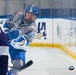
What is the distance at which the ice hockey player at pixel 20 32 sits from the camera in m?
Result: 4.09

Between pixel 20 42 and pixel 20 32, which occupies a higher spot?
pixel 20 32

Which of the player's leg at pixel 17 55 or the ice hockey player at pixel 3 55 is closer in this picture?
the ice hockey player at pixel 3 55

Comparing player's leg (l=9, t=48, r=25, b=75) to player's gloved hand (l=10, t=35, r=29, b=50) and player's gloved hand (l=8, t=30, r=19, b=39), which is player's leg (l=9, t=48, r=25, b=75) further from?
player's gloved hand (l=8, t=30, r=19, b=39)

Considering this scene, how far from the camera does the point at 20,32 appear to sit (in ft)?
13.4

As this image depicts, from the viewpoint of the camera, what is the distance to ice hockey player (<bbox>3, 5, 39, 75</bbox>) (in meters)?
→ 4.09

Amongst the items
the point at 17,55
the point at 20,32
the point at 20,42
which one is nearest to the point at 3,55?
the point at 20,32

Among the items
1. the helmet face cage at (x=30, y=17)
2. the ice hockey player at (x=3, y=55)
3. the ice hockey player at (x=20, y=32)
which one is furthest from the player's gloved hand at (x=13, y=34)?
the ice hockey player at (x=3, y=55)

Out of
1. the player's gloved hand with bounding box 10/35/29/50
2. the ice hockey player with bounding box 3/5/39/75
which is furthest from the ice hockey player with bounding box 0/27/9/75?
the player's gloved hand with bounding box 10/35/29/50

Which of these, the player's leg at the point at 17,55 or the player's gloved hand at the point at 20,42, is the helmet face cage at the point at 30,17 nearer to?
the player's gloved hand at the point at 20,42

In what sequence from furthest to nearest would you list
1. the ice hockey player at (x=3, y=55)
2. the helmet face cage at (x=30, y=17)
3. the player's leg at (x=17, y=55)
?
1. the player's leg at (x=17, y=55)
2. the helmet face cage at (x=30, y=17)
3. the ice hockey player at (x=3, y=55)

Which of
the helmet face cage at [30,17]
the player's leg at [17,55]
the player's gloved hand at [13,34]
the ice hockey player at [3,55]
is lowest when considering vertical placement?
the player's leg at [17,55]

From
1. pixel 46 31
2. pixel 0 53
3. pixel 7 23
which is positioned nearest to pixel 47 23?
pixel 46 31

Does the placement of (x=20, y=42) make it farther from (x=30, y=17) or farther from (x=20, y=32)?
(x=30, y=17)

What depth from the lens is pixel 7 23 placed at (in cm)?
428
